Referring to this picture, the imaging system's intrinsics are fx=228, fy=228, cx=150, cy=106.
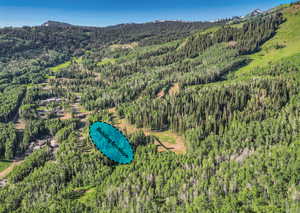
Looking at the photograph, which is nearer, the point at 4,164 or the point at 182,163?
the point at 182,163

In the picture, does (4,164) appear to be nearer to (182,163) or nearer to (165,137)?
(165,137)

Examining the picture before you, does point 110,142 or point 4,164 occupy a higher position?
point 110,142

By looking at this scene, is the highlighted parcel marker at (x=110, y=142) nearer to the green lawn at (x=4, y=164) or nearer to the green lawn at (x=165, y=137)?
the green lawn at (x=165, y=137)

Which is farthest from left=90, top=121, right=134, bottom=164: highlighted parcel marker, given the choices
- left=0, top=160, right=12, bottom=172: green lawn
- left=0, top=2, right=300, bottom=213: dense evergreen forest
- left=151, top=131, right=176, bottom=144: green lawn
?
left=0, top=160, right=12, bottom=172: green lawn

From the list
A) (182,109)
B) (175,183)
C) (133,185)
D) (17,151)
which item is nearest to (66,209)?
(133,185)

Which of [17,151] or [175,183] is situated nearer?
[175,183]

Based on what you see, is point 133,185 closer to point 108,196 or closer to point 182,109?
point 108,196

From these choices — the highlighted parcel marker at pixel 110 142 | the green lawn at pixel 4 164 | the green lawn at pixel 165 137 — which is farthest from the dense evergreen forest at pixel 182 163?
the highlighted parcel marker at pixel 110 142

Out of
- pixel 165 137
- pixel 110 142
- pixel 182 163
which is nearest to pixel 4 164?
pixel 110 142
